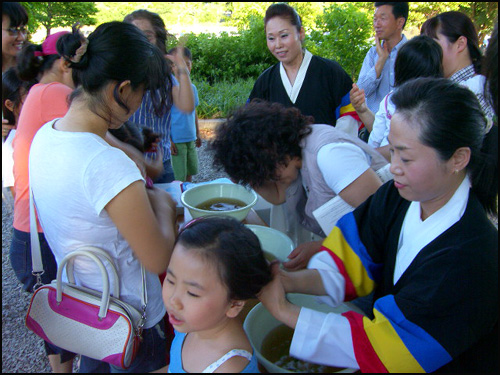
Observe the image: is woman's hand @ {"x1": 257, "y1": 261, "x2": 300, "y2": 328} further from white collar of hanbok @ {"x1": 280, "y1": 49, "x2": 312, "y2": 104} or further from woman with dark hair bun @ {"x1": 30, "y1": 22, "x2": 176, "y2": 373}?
white collar of hanbok @ {"x1": 280, "y1": 49, "x2": 312, "y2": 104}

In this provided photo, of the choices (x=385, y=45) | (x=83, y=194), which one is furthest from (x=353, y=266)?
(x=385, y=45)

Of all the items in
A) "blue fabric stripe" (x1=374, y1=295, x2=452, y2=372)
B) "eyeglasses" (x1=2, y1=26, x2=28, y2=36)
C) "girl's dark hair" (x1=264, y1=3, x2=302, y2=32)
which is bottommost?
"blue fabric stripe" (x1=374, y1=295, x2=452, y2=372)

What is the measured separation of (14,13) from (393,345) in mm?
2576

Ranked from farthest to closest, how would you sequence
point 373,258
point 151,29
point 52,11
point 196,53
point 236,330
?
point 52,11
point 196,53
point 151,29
point 373,258
point 236,330

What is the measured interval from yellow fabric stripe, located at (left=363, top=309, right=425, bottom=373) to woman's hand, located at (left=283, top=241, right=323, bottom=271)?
19.5 inches

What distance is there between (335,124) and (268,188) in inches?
51.8

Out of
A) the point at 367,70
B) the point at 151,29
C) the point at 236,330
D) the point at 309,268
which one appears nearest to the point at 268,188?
the point at 309,268

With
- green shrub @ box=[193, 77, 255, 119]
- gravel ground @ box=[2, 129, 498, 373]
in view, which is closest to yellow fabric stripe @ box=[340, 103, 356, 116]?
gravel ground @ box=[2, 129, 498, 373]

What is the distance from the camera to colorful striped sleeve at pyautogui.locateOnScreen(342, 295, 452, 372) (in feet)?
3.26

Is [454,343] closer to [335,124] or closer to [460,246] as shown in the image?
[460,246]

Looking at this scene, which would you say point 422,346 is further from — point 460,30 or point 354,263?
point 460,30

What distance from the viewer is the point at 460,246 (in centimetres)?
102

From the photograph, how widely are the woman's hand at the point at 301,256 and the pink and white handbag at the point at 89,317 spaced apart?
1.87 feet

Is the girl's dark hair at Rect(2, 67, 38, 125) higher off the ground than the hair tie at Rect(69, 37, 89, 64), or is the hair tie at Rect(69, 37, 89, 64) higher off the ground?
the hair tie at Rect(69, 37, 89, 64)
